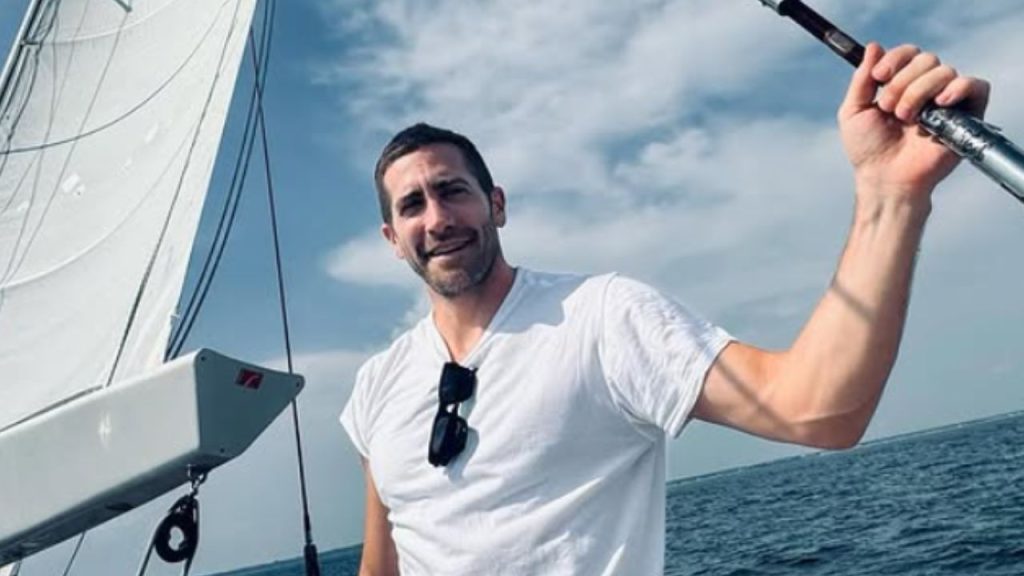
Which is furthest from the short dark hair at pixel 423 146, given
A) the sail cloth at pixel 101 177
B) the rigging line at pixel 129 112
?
the rigging line at pixel 129 112

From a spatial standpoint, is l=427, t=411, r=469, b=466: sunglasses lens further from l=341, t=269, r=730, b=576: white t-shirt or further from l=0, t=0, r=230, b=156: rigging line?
l=0, t=0, r=230, b=156: rigging line

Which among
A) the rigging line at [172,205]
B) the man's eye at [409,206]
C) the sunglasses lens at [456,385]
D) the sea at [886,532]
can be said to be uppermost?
the rigging line at [172,205]

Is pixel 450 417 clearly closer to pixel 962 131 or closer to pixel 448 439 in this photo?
pixel 448 439

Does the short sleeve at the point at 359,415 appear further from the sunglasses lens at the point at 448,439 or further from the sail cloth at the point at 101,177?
the sail cloth at the point at 101,177

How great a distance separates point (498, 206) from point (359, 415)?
2.36ft

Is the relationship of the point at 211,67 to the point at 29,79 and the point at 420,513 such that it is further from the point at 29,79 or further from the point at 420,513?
the point at 420,513

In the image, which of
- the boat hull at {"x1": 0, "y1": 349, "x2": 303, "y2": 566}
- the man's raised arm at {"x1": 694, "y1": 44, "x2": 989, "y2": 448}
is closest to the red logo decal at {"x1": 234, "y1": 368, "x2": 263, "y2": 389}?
the boat hull at {"x1": 0, "y1": 349, "x2": 303, "y2": 566}

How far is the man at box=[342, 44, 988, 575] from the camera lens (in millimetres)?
1707

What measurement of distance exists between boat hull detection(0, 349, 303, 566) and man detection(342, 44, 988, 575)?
311 millimetres

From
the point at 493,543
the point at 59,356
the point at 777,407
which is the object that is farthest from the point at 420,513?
the point at 59,356

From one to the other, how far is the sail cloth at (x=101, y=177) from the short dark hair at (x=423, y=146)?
52.4 inches

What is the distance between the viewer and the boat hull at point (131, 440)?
2832 millimetres

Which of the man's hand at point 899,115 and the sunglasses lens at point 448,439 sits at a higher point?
the man's hand at point 899,115

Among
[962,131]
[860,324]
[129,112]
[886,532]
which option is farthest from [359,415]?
[886,532]
